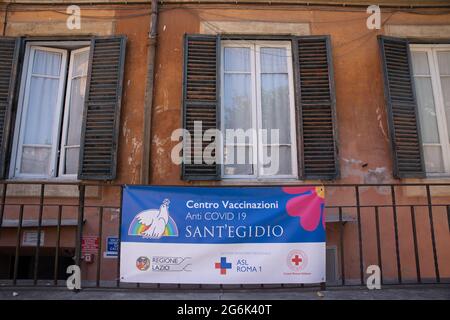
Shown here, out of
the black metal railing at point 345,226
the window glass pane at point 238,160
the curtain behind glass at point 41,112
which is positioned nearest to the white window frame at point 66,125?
the curtain behind glass at point 41,112

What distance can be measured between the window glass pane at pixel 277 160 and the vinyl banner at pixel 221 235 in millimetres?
1564

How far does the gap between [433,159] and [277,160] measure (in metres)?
2.45

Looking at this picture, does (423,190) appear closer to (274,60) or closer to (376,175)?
(376,175)

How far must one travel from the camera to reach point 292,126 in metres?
6.25

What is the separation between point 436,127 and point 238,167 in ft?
10.6

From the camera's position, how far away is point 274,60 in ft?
21.3

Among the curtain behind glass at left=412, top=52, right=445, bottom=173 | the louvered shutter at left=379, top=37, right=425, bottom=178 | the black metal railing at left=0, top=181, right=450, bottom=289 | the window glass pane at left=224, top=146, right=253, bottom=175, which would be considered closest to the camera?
the black metal railing at left=0, top=181, right=450, bottom=289

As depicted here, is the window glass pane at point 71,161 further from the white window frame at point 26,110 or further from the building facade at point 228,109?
the white window frame at point 26,110

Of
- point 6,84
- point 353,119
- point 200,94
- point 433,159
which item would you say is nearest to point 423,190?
point 433,159

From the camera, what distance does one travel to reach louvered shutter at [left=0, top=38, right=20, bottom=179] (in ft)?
19.6

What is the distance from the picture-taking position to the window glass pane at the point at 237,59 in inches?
255

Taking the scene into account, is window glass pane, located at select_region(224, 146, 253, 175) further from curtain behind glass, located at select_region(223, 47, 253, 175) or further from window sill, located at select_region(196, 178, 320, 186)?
window sill, located at select_region(196, 178, 320, 186)

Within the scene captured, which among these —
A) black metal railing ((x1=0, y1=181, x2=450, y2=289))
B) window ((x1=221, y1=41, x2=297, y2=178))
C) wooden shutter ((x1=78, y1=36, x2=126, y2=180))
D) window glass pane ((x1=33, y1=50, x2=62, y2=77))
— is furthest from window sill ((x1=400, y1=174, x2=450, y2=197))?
window glass pane ((x1=33, y1=50, x2=62, y2=77))
